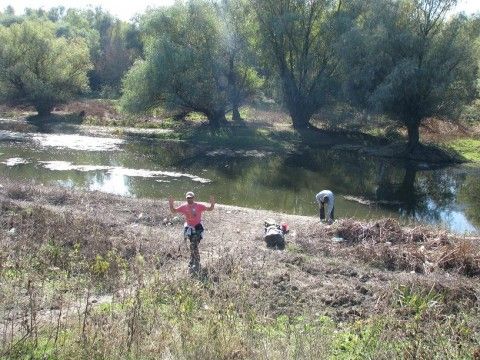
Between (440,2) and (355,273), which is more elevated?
(440,2)

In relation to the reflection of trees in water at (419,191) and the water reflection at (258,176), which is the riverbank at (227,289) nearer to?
the water reflection at (258,176)

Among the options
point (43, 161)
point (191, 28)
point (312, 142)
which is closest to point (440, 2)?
point (312, 142)

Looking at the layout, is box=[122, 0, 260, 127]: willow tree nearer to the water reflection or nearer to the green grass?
the water reflection

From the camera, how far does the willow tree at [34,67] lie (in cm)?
4803

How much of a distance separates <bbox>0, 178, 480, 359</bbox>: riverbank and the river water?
6228mm

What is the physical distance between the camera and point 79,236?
38.8 ft

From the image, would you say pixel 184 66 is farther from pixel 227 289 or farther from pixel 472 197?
pixel 227 289

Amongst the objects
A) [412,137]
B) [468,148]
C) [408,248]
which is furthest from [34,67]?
[408,248]

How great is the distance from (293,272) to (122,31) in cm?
7843

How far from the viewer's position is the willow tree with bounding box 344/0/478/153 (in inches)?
1293

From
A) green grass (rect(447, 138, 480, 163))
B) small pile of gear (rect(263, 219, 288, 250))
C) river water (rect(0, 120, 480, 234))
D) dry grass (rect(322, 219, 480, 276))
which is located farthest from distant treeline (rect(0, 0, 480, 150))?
small pile of gear (rect(263, 219, 288, 250))

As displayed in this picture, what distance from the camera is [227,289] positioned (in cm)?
704

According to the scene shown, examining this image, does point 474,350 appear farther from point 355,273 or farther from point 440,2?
point 440,2

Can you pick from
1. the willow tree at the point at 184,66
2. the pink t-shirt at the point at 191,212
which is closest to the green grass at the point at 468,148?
the willow tree at the point at 184,66
